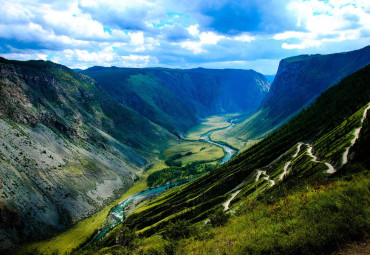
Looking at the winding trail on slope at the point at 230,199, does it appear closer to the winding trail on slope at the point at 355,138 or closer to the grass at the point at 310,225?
the winding trail on slope at the point at 355,138

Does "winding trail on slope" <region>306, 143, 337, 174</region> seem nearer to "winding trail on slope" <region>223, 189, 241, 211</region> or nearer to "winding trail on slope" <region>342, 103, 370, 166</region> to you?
"winding trail on slope" <region>342, 103, 370, 166</region>

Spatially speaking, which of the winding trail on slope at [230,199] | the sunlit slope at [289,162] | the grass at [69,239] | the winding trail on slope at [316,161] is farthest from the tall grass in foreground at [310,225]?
the grass at [69,239]

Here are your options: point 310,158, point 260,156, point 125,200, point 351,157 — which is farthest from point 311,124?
point 125,200

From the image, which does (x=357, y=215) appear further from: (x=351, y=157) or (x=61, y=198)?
(x=61, y=198)

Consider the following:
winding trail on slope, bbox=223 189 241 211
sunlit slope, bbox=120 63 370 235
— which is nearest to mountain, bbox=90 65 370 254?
sunlit slope, bbox=120 63 370 235

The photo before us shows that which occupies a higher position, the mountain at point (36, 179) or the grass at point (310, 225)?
the grass at point (310, 225)

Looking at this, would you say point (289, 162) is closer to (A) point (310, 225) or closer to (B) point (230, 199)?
(B) point (230, 199)

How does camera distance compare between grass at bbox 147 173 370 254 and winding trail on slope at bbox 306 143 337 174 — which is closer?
grass at bbox 147 173 370 254

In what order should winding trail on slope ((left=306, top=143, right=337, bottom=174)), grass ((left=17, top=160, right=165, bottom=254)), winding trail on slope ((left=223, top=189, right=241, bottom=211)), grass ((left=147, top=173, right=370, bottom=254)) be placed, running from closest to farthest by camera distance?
1. grass ((left=147, top=173, right=370, bottom=254))
2. winding trail on slope ((left=306, top=143, right=337, bottom=174))
3. winding trail on slope ((left=223, top=189, right=241, bottom=211))
4. grass ((left=17, top=160, right=165, bottom=254))

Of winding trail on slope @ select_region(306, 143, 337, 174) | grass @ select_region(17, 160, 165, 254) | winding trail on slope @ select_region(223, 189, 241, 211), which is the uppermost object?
winding trail on slope @ select_region(306, 143, 337, 174)
